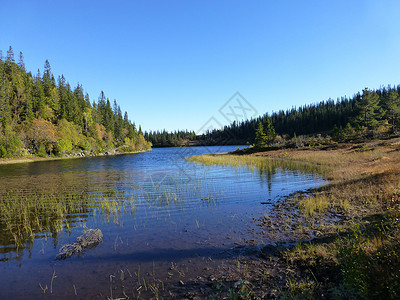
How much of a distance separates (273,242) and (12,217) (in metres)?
→ 14.8

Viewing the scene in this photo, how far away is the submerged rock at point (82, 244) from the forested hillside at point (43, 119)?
234ft

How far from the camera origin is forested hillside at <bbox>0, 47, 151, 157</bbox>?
231 feet

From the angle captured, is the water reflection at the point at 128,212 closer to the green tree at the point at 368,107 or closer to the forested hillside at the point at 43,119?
the forested hillside at the point at 43,119

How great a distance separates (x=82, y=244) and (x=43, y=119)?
94.2 metres

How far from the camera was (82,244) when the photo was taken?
29.1 feet

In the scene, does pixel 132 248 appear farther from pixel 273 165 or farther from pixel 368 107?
pixel 368 107

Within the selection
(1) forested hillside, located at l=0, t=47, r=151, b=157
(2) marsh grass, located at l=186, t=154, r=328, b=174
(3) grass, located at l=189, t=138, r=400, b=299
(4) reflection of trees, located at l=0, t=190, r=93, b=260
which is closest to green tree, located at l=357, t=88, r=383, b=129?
(2) marsh grass, located at l=186, t=154, r=328, b=174

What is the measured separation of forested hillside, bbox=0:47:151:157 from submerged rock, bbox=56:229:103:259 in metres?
71.2

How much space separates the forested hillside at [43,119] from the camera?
2776 inches

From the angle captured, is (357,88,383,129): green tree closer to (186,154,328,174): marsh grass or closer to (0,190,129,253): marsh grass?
(186,154,328,174): marsh grass

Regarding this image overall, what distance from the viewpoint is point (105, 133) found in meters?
122

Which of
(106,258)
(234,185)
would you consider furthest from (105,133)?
(106,258)

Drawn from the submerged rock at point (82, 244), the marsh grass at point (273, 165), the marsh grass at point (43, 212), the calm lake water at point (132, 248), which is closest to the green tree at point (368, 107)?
the marsh grass at point (273, 165)

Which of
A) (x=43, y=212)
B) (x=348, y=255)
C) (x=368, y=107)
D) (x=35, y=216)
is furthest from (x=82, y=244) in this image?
(x=368, y=107)
